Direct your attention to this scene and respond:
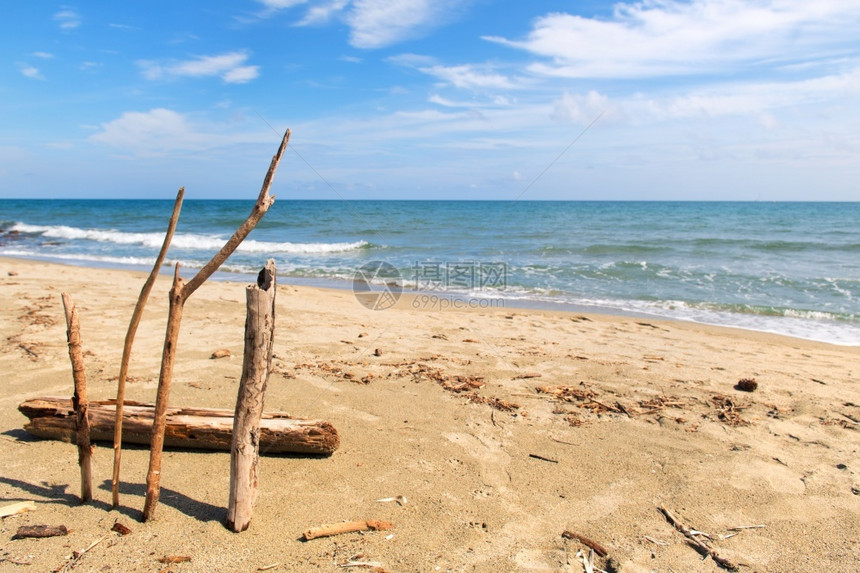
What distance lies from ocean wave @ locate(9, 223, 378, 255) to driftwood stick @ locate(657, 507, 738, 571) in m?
20.2

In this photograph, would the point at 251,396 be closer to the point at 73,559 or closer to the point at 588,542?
the point at 73,559

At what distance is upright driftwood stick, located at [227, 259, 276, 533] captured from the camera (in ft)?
A: 9.05

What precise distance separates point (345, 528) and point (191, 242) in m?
25.7

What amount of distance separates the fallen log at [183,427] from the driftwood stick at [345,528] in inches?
33.9

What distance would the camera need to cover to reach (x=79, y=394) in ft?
9.57

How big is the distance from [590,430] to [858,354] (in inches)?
219

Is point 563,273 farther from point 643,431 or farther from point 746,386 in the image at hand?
point 643,431

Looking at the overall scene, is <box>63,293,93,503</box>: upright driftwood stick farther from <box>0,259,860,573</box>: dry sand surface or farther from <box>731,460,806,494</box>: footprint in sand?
<box>731,460,806,494</box>: footprint in sand

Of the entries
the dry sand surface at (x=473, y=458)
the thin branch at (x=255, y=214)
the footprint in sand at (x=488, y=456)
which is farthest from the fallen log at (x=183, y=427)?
the thin branch at (x=255, y=214)

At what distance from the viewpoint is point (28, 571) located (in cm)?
262

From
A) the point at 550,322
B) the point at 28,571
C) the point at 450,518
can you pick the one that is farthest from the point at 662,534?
the point at 550,322

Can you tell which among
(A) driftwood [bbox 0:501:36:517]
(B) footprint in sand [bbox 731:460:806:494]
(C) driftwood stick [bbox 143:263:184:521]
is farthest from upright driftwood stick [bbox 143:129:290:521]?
(B) footprint in sand [bbox 731:460:806:494]

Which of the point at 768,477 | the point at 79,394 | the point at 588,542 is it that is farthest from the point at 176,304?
the point at 768,477

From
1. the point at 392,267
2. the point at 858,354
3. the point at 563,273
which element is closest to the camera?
the point at 858,354
